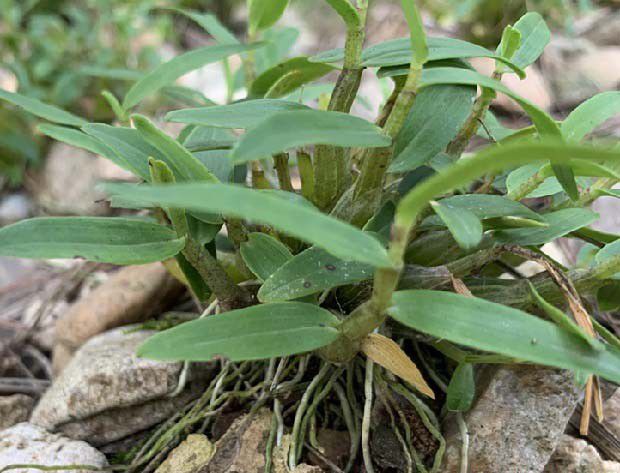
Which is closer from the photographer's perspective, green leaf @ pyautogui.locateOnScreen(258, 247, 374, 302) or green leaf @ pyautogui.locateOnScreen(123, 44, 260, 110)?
green leaf @ pyautogui.locateOnScreen(258, 247, 374, 302)

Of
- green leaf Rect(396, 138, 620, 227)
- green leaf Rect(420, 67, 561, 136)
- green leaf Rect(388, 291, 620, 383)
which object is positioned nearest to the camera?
green leaf Rect(396, 138, 620, 227)

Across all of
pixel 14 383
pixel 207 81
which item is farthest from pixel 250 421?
pixel 207 81

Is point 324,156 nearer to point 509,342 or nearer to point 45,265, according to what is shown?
point 509,342

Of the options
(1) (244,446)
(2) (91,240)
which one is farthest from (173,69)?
(1) (244,446)

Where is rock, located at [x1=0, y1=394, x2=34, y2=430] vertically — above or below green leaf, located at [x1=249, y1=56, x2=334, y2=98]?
below

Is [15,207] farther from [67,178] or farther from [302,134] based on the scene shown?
[302,134]

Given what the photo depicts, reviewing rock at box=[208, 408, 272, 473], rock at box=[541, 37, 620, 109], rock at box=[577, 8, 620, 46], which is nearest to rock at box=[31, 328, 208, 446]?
rock at box=[208, 408, 272, 473]

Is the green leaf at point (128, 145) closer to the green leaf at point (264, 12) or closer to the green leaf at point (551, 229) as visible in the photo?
the green leaf at point (264, 12)

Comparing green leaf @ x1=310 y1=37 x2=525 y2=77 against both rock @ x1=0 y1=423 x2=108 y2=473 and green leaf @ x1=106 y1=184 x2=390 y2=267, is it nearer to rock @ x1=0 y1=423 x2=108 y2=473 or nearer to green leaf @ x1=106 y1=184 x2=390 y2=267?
green leaf @ x1=106 y1=184 x2=390 y2=267

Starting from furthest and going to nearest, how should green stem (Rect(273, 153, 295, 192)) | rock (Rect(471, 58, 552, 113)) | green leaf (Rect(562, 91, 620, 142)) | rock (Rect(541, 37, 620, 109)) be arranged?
rock (Rect(541, 37, 620, 109)) < rock (Rect(471, 58, 552, 113)) < green stem (Rect(273, 153, 295, 192)) < green leaf (Rect(562, 91, 620, 142))
